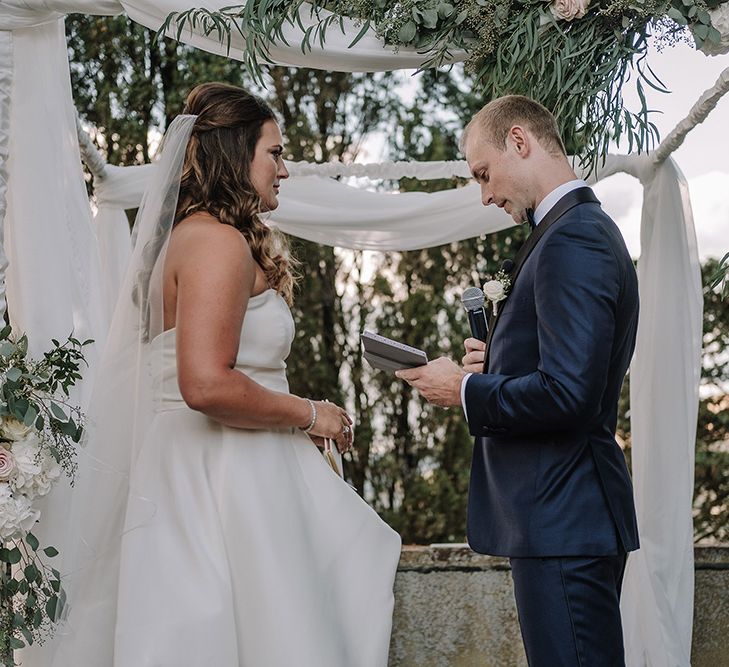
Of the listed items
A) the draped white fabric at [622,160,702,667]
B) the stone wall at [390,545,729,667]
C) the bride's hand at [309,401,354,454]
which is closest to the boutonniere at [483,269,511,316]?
the bride's hand at [309,401,354,454]

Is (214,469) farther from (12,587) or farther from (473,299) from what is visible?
(473,299)

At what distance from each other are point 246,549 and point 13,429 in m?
0.69

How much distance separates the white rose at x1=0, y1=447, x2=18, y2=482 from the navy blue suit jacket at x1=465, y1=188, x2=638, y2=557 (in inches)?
44.8

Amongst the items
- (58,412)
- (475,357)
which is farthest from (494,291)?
(58,412)

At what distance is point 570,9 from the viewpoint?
108 inches

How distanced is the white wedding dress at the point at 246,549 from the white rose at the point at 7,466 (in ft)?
1.09

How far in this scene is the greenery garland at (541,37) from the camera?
277cm

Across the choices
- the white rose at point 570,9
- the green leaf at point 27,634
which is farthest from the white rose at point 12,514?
the white rose at point 570,9

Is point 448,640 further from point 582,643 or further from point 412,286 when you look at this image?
point 412,286

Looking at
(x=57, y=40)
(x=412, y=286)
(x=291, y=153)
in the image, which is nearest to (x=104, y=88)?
(x=291, y=153)

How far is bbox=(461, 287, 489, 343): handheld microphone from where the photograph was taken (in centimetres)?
284

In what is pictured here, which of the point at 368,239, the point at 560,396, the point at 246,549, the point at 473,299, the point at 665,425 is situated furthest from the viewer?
the point at 368,239

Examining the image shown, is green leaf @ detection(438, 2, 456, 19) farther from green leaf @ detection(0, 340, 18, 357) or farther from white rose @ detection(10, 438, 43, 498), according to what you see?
white rose @ detection(10, 438, 43, 498)

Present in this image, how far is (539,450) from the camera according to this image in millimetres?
2512
